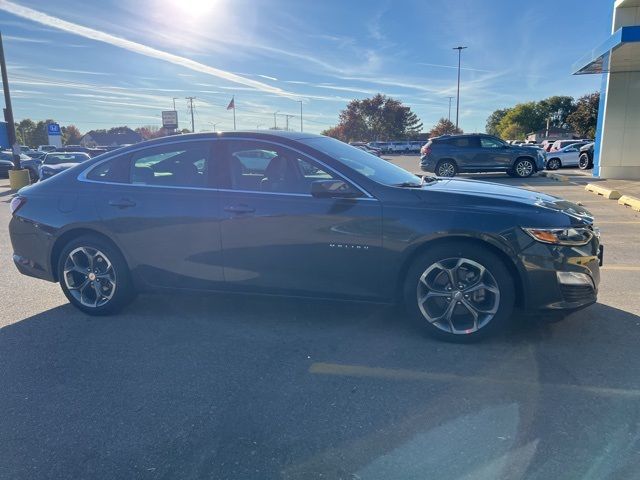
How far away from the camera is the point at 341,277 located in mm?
3861

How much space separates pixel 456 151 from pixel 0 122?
4272cm

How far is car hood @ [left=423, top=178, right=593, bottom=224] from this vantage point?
3.71m

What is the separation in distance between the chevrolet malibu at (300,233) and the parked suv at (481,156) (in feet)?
48.4

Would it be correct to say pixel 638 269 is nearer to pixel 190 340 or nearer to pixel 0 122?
pixel 190 340

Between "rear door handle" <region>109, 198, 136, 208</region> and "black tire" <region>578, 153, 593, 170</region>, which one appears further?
"black tire" <region>578, 153, 593, 170</region>

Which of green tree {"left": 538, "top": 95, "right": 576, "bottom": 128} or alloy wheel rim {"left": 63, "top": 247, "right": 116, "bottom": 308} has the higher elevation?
green tree {"left": 538, "top": 95, "right": 576, "bottom": 128}

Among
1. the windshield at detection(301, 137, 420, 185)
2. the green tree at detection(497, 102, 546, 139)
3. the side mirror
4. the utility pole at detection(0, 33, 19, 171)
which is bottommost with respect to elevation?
the side mirror

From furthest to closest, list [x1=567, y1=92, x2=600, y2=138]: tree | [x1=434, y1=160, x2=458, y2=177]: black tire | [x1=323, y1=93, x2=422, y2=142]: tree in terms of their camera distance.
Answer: [x1=323, y1=93, x2=422, y2=142]: tree, [x1=567, y1=92, x2=600, y2=138]: tree, [x1=434, y1=160, x2=458, y2=177]: black tire

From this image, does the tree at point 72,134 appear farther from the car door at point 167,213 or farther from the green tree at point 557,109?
the car door at point 167,213

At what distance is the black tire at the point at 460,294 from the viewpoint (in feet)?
11.7

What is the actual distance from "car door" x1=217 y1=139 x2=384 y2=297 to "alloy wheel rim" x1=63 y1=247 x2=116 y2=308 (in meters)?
1.21

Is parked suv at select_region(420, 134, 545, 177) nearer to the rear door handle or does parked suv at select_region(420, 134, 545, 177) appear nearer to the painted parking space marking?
the rear door handle

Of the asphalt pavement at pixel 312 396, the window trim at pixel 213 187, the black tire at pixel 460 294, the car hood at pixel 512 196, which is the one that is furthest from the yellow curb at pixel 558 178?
the window trim at pixel 213 187

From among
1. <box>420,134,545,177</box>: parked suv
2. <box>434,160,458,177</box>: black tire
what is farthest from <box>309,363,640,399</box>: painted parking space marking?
<box>434,160,458,177</box>: black tire
